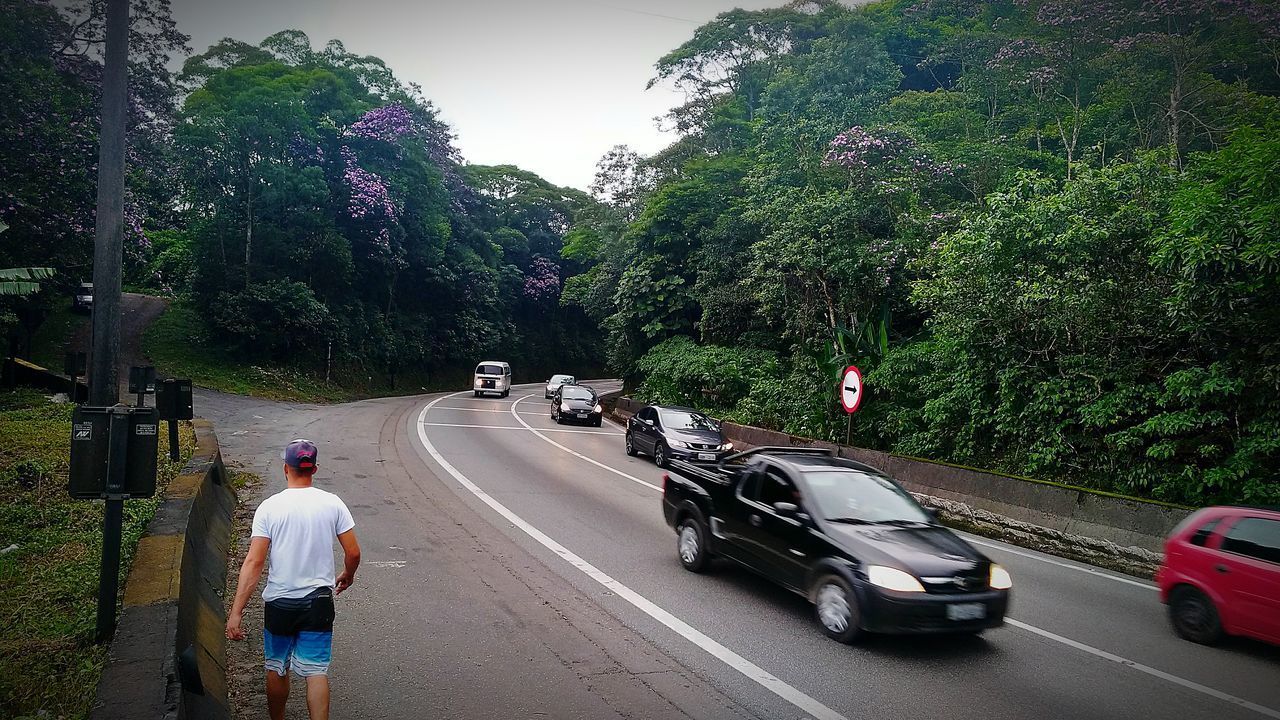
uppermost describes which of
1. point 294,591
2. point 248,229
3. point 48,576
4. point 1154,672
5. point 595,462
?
point 248,229

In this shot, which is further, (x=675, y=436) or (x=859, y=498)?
(x=675, y=436)

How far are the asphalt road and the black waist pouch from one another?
3.45 feet

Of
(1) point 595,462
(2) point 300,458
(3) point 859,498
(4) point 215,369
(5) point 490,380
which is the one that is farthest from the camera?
(5) point 490,380

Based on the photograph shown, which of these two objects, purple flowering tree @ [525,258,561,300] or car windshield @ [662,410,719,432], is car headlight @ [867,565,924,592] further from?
purple flowering tree @ [525,258,561,300]

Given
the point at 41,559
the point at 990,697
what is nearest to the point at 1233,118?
the point at 990,697

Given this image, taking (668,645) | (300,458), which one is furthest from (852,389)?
(300,458)

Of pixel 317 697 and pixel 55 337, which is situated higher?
pixel 55 337

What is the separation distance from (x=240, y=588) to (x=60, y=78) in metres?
26.3

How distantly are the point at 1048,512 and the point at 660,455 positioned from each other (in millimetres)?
A: 9126

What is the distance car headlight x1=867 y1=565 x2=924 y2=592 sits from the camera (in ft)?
20.2

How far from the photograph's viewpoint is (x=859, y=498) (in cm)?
754

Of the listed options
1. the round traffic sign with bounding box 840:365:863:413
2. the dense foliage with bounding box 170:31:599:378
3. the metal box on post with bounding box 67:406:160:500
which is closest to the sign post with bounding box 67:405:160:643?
the metal box on post with bounding box 67:406:160:500

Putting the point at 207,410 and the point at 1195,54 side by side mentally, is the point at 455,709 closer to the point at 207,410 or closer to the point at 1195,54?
the point at 207,410

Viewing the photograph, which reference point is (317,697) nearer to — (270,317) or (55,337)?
(270,317)
